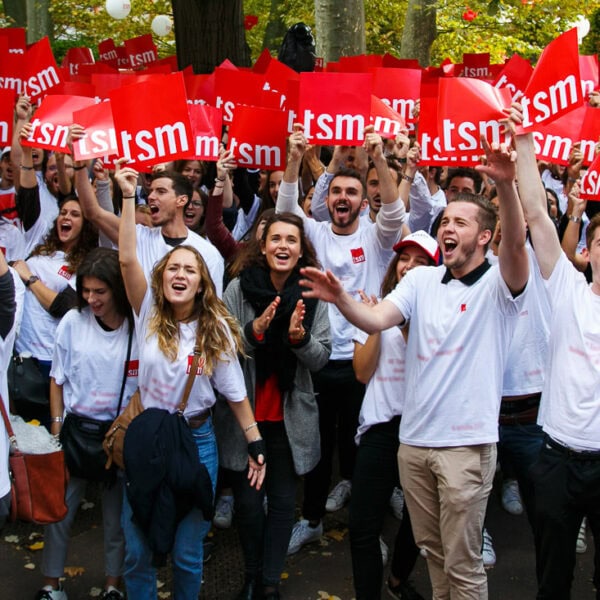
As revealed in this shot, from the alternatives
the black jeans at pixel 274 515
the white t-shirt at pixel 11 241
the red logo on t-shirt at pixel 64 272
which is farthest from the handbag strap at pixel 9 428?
the white t-shirt at pixel 11 241

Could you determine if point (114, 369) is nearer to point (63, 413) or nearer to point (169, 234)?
point (63, 413)

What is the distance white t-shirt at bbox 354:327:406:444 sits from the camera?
13.9ft

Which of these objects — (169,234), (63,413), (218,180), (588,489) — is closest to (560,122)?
(218,180)

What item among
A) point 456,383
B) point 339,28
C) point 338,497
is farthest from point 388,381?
point 339,28

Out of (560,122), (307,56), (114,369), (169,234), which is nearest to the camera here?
(114,369)

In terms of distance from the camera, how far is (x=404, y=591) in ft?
15.2

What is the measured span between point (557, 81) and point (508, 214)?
104 centimetres

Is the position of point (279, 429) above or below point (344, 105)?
below

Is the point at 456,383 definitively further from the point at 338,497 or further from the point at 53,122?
the point at 53,122

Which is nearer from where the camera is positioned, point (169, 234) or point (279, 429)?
point (279, 429)

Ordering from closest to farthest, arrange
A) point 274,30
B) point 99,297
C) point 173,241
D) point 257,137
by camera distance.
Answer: point 99,297, point 173,241, point 257,137, point 274,30

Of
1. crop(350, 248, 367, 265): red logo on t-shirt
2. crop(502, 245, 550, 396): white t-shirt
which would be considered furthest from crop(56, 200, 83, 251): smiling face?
crop(502, 245, 550, 396): white t-shirt

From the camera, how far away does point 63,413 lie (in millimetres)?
4559

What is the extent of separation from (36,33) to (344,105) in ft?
45.8
